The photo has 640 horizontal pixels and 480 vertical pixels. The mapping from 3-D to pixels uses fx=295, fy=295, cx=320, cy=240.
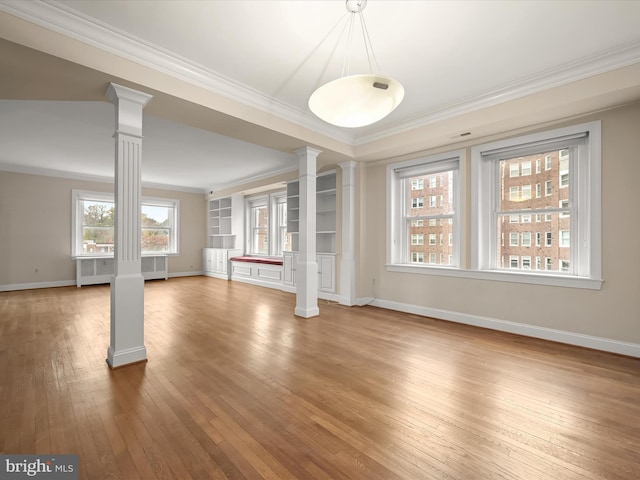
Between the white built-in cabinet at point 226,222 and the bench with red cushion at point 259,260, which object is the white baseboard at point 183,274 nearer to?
the white built-in cabinet at point 226,222

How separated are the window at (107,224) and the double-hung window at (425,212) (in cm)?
630

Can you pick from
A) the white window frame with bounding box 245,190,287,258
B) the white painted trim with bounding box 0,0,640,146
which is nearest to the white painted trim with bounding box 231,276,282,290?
the white window frame with bounding box 245,190,287,258

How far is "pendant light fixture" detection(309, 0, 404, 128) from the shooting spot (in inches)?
71.7

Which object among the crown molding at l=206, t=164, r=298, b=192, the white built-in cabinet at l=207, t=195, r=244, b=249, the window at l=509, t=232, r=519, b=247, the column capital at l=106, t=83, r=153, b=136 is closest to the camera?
the column capital at l=106, t=83, r=153, b=136

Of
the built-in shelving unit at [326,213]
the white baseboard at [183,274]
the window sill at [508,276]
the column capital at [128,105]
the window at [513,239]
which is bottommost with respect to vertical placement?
the white baseboard at [183,274]

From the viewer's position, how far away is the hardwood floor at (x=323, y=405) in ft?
4.93

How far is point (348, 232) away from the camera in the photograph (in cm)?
516

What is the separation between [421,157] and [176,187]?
→ 7.26m

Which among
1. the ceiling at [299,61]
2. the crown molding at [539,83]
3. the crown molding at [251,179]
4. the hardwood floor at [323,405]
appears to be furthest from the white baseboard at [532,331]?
the crown molding at [251,179]

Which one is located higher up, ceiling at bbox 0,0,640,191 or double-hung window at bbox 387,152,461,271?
ceiling at bbox 0,0,640,191

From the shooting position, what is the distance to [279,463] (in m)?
1.49

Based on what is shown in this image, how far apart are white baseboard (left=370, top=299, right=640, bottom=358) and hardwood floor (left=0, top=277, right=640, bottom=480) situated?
17 centimetres

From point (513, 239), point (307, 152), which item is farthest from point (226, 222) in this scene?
point (513, 239)

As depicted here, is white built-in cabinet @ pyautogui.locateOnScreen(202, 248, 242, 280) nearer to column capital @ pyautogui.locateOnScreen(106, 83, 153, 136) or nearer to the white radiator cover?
the white radiator cover
